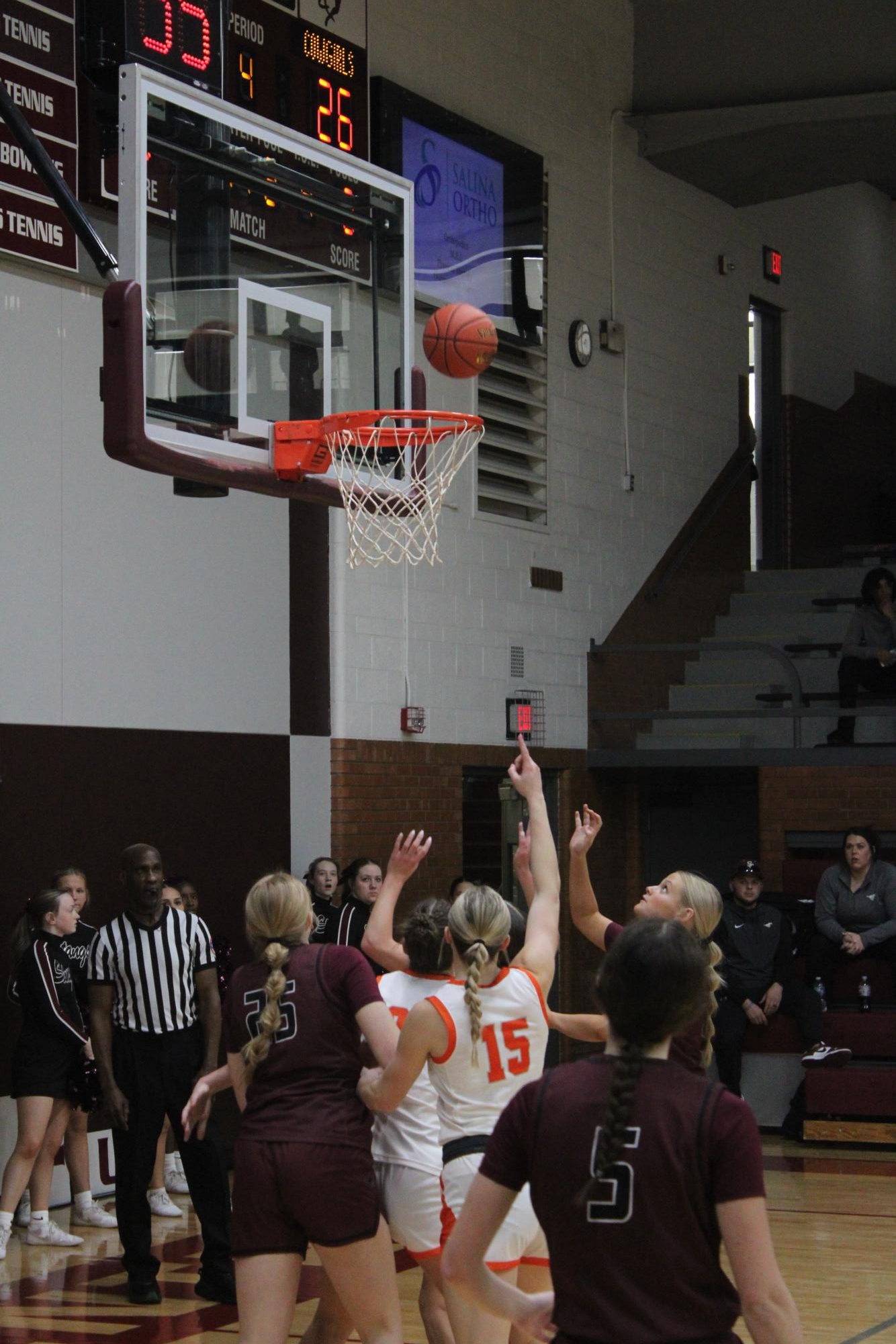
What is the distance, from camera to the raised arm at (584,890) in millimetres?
5379

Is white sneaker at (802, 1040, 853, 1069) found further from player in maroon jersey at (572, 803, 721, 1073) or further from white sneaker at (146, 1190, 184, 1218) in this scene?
player in maroon jersey at (572, 803, 721, 1073)

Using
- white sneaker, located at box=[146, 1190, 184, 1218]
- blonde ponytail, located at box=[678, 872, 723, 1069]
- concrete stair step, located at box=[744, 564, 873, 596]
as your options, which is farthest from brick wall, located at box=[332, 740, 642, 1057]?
blonde ponytail, located at box=[678, 872, 723, 1069]

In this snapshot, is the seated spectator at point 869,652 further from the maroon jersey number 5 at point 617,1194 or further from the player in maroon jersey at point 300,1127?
the maroon jersey number 5 at point 617,1194

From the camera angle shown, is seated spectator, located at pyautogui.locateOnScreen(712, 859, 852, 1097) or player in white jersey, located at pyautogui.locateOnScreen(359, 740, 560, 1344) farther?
seated spectator, located at pyautogui.locateOnScreen(712, 859, 852, 1097)

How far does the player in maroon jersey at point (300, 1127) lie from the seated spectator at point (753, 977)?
24.7ft

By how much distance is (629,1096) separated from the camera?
270cm

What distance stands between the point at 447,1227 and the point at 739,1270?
2.12m

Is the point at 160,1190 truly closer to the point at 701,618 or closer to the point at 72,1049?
the point at 72,1049

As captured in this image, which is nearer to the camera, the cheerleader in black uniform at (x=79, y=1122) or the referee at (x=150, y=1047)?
the referee at (x=150, y=1047)

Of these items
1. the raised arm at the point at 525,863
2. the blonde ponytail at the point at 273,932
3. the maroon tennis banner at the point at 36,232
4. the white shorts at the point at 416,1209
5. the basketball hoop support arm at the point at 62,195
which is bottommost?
the white shorts at the point at 416,1209

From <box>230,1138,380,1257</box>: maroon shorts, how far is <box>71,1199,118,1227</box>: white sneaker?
4.88 m

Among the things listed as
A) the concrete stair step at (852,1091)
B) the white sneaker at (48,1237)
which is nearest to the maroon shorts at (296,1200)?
the white sneaker at (48,1237)

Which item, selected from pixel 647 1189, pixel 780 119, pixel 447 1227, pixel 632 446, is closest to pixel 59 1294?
pixel 447 1227

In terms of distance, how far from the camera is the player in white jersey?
4348mm
